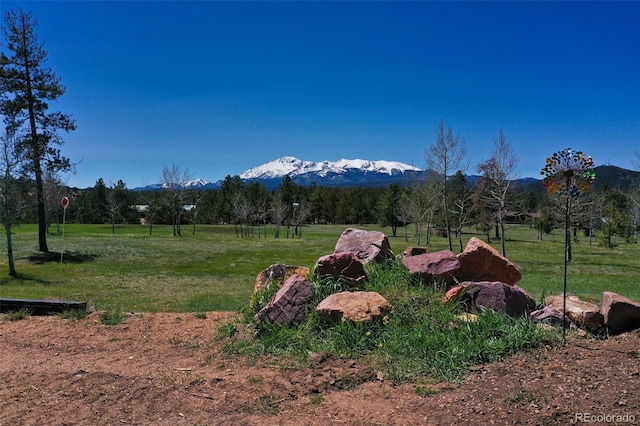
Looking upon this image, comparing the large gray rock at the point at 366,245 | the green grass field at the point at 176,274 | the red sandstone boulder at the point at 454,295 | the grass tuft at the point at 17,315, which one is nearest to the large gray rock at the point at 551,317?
the red sandstone boulder at the point at 454,295

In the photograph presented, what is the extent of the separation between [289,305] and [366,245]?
9.78ft

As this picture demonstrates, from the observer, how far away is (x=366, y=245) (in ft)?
32.3

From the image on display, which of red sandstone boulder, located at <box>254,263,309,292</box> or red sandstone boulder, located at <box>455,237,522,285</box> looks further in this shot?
red sandstone boulder, located at <box>254,263,309,292</box>

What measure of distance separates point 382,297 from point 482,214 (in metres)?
54.5

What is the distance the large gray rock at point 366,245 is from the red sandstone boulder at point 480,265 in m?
1.80

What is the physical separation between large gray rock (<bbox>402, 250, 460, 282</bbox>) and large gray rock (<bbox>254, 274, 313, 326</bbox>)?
227 centimetres

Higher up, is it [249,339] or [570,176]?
[570,176]

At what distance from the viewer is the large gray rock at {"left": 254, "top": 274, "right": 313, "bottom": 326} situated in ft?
24.5

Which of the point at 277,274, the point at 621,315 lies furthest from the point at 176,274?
the point at 621,315

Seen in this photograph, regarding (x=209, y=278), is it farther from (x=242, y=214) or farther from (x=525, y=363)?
(x=242, y=214)

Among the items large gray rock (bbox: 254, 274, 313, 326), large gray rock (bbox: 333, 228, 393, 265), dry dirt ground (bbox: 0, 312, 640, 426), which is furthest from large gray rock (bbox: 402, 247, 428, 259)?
dry dirt ground (bbox: 0, 312, 640, 426)

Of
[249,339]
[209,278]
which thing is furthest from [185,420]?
[209,278]

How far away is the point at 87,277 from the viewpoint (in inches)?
888

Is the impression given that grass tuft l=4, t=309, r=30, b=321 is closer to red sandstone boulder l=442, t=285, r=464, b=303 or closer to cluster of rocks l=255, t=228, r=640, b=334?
cluster of rocks l=255, t=228, r=640, b=334
